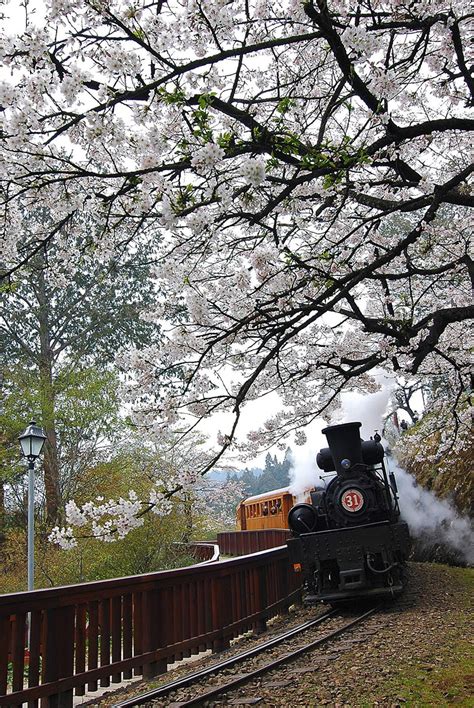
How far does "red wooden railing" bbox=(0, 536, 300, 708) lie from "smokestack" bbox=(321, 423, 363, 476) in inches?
89.0

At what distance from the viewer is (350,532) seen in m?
9.74

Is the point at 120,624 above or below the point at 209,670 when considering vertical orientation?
above

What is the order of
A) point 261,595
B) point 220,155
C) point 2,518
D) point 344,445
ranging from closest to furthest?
1. point 220,155
2. point 261,595
3. point 344,445
4. point 2,518

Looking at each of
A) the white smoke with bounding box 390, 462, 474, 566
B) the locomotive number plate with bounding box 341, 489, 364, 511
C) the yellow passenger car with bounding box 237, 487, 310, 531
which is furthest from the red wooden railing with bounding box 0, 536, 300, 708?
the white smoke with bounding box 390, 462, 474, 566

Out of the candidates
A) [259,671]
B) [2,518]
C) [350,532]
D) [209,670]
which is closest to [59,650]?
[209,670]

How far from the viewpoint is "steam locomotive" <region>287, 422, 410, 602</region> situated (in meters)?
9.62

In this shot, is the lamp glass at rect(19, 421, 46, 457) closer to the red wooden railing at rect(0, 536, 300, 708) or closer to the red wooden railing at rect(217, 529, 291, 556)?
the red wooden railing at rect(0, 536, 300, 708)

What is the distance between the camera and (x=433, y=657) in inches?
242

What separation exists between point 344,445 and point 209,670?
16.0 ft

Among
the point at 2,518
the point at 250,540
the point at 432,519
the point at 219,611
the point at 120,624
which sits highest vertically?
the point at 2,518

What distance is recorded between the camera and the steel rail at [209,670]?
554 centimetres

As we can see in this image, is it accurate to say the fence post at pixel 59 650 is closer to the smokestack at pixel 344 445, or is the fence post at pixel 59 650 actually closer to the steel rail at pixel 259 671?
the steel rail at pixel 259 671

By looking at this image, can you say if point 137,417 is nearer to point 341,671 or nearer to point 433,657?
point 341,671

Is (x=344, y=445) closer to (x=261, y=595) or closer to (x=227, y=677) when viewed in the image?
(x=261, y=595)
